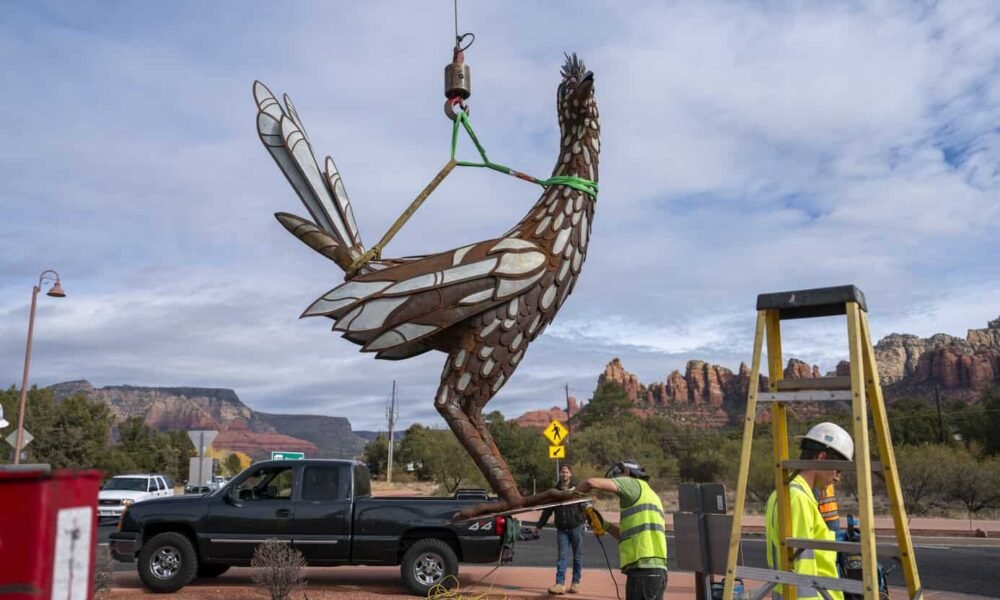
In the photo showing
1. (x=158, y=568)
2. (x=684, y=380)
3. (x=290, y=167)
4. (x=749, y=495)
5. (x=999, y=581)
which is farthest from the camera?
(x=684, y=380)

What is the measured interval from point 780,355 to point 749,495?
28371 mm

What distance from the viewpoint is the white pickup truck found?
19.5 m

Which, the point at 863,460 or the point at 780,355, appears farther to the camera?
the point at 780,355

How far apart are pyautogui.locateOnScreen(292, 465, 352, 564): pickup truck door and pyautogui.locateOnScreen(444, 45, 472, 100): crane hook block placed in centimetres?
517

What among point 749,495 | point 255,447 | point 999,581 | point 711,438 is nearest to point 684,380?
point 255,447

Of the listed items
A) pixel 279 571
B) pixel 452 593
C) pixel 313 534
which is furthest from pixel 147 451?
pixel 279 571

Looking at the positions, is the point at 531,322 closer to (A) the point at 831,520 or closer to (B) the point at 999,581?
(A) the point at 831,520

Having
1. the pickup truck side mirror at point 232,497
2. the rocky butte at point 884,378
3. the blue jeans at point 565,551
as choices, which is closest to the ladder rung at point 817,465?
the blue jeans at point 565,551

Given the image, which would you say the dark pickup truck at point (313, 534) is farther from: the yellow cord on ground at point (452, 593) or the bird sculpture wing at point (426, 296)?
the bird sculpture wing at point (426, 296)

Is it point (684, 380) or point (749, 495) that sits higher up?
point (684, 380)

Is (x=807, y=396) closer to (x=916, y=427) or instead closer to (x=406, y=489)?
(x=406, y=489)

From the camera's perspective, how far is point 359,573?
1120 cm

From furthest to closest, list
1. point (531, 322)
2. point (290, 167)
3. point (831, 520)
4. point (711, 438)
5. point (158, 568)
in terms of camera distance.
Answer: point (711, 438)
point (158, 568)
point (290, 167)
point (531, 322)
point (831, 520)

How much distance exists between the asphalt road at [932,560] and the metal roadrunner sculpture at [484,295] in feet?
12.1
